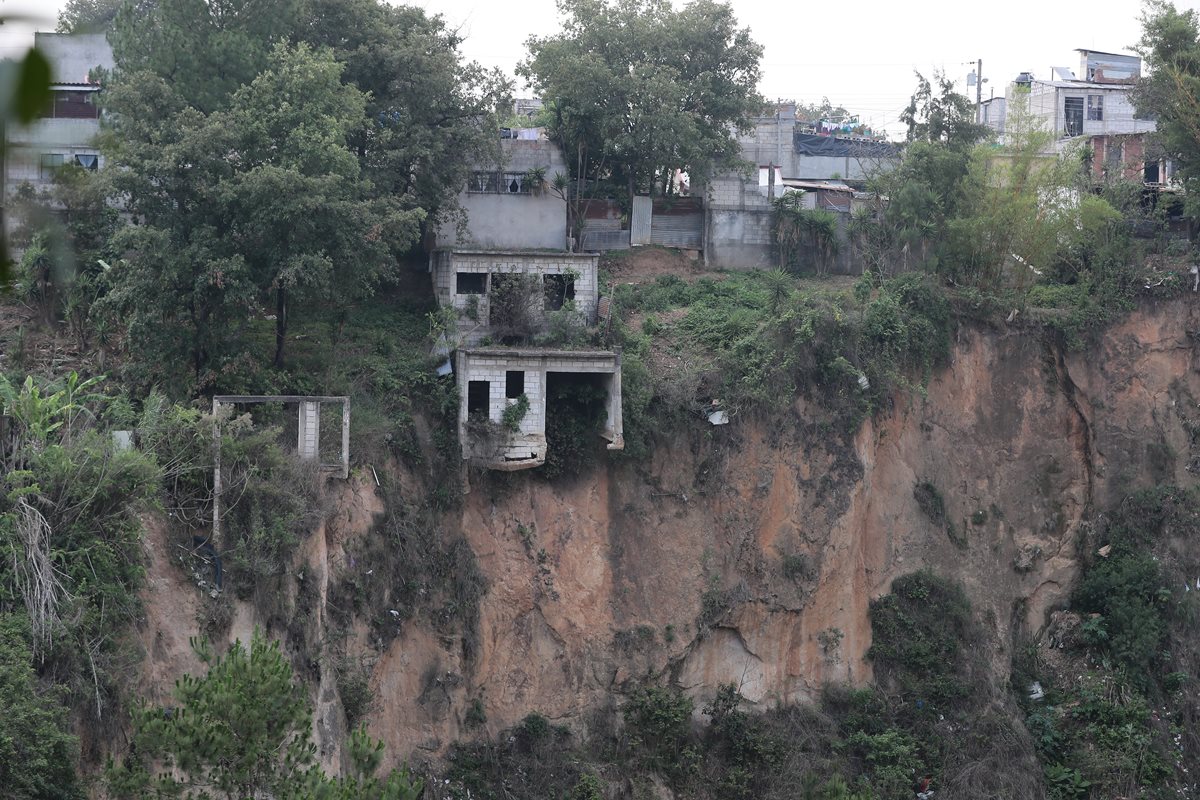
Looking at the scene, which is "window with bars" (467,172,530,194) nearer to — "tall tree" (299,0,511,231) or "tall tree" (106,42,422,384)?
"tall tree" (299,0,511,231)

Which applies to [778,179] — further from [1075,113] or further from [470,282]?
[1075,113]

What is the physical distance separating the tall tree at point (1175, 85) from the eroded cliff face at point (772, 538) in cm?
251

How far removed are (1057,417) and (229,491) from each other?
13.5 m

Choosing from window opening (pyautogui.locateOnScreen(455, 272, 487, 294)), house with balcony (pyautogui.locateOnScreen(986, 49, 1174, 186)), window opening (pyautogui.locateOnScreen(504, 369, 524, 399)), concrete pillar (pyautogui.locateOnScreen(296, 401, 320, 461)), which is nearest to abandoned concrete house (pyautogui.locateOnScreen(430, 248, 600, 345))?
window opening (pyautogui.locateOnScreen(455, 272, 487, 294))

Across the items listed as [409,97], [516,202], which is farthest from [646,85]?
[409,97]

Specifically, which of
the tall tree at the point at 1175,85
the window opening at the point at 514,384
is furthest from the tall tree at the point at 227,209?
the tall tree at the point at 1175,85

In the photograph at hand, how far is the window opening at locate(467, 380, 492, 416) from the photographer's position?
18.0 m

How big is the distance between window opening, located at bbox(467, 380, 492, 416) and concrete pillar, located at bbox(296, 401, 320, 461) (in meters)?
2.54

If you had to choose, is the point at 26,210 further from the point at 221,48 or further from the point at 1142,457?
the point at 1142,457

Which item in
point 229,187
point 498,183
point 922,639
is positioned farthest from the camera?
point 498,183

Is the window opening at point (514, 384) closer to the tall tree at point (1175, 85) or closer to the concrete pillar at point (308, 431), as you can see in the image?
the concrete pillar at point (308, 431)

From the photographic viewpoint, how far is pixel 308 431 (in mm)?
15938

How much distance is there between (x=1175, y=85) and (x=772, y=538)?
10255 millimetres

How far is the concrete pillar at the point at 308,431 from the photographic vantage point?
52.2ft
